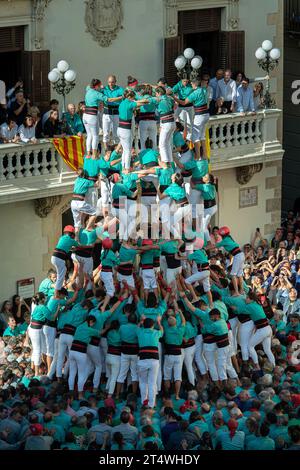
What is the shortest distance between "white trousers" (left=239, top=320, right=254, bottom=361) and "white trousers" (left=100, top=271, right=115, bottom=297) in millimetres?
2876

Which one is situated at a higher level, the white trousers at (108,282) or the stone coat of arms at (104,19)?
the stone coat of arms at (104,19)

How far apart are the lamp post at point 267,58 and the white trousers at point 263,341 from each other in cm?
1055

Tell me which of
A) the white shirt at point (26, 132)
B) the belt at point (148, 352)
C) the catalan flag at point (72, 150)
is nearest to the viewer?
the belt at point (148, 352)

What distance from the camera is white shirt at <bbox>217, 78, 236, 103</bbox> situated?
166 ft

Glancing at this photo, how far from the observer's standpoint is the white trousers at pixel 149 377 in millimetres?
40156

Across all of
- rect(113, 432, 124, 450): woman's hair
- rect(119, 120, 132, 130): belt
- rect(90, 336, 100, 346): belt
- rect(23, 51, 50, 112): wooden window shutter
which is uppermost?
rect(23, 51, 50, 112): wooden window shutter

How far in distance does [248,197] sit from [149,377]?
1295 centimetres

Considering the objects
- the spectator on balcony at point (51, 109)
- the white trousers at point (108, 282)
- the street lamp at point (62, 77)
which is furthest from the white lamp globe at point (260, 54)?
the white trousers at point (108, 282)

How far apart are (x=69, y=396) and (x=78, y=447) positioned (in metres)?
2.88

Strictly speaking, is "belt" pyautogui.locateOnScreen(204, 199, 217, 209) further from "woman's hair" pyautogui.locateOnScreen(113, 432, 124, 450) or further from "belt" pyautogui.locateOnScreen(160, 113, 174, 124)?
"woman's hair" pyautogui.locateOnScreen(113, 432, 124, 450)

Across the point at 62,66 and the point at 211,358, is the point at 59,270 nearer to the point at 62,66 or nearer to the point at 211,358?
the point at 211,358

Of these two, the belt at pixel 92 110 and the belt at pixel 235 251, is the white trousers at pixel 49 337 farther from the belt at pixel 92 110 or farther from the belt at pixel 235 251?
the belt at pixel 92 110

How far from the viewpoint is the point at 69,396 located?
40250 mm

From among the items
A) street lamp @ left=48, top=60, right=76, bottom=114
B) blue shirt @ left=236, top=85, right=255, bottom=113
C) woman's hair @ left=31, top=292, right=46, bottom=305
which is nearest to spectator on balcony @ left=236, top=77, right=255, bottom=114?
blue shirt @ left=236, top=85, right=255, bottom=113
